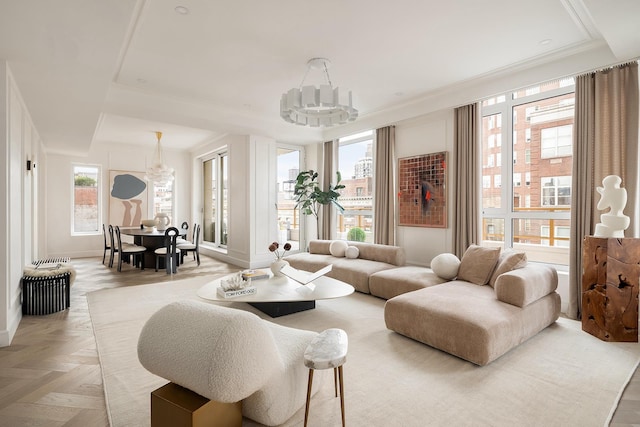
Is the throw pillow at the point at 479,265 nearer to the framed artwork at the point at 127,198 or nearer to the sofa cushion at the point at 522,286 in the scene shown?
the sofa cushion at the point at 522,286

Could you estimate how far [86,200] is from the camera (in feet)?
26.4

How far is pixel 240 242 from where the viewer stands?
682 cm

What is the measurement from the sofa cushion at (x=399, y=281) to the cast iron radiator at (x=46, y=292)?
12.3ft

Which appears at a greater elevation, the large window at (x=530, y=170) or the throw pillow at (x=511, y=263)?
the large window at (x=530, y=170)

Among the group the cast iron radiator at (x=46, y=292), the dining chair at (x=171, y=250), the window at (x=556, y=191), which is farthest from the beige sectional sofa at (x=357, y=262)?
the cast iron radiator at (x=46, y=292)

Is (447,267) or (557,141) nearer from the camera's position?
(447,267)

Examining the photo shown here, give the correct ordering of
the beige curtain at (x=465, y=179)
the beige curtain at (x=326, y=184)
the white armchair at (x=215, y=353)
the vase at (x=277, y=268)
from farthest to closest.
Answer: the beige curtain at (x=326, y=184), the beige curtain at (x=465, y=179), the vase at (x=277, y=268), the white armchair at (x=215, y=353)

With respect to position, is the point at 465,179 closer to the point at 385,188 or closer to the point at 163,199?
the point at 385,188

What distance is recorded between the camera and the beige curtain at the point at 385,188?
5680 millimetres

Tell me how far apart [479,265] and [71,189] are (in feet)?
29.0

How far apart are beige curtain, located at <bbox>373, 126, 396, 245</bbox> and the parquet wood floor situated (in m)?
3.62

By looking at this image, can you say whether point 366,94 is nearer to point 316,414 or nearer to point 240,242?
point 240,242

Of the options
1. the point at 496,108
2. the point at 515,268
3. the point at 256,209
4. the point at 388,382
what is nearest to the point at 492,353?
the point at 388,382

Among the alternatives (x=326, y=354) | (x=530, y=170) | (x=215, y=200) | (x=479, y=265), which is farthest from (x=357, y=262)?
(x=215, y=200)
